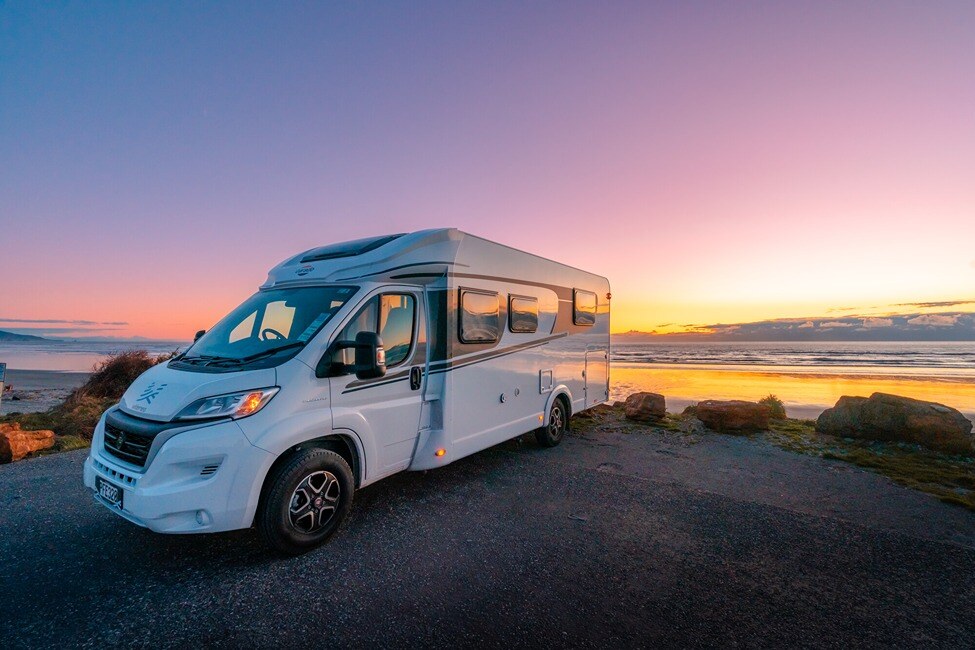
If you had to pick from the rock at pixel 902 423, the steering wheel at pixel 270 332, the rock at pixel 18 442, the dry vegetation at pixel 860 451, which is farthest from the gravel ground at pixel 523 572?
the rock at pixel 902 423

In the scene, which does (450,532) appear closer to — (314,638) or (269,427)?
(314,638)

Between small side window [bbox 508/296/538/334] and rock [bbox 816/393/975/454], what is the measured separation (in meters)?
6.33

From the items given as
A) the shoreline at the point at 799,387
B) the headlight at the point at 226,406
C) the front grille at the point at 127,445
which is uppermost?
the headlight at the point at 226,406

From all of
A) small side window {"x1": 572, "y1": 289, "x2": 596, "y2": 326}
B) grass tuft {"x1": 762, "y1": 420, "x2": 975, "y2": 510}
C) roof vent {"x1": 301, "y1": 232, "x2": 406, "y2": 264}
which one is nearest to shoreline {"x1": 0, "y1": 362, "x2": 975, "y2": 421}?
grass tuft {"x1": 762, "y1": 420, "x2": 975, "y2": 510}

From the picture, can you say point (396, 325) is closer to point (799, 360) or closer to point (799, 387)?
point (799, 387)

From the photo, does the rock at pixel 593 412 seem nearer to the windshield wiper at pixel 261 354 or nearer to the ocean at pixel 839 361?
the windshield wiper at pixel 261 354

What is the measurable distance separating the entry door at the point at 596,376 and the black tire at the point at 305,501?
5.64 m

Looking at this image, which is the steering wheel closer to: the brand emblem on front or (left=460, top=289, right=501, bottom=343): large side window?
the brand emblem on front

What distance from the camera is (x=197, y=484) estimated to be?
3.36 metres

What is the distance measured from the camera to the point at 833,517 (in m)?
4.88

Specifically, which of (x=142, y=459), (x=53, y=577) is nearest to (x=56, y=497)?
(x=53, y=577)

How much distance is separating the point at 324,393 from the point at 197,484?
112 centimetres

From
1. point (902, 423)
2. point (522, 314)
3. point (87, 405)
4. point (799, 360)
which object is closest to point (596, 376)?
point (522, 314)

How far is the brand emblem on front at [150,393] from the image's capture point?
3775 millimetres
